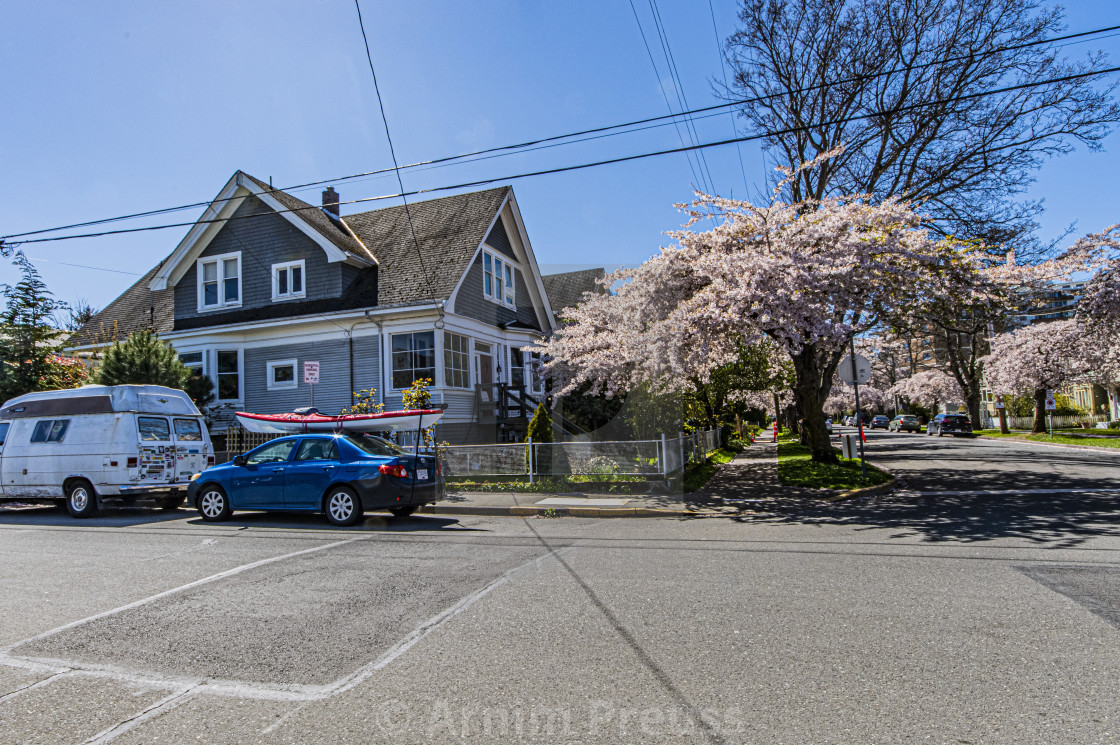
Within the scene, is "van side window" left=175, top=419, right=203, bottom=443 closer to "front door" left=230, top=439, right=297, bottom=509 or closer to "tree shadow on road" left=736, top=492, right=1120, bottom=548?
"front door" left=230, top=439, right=297, bottom=509

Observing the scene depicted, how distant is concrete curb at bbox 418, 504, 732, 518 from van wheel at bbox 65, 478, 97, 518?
20.7ft

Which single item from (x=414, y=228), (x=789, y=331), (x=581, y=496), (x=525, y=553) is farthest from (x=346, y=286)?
(x=525, y=553)

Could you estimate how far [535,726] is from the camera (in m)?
3.36

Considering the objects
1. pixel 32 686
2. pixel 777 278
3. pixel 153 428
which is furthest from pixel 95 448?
pixel 777 278

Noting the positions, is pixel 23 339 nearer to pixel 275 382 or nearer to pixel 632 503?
pixel 275 382

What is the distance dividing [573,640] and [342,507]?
22.6 feet

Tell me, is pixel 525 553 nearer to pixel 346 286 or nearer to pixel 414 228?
pixel 346 286

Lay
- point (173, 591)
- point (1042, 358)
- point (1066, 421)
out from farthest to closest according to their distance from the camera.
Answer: point (1066, 421) → point (1042, 358) → point (173, 591)

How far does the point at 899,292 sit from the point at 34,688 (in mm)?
15263

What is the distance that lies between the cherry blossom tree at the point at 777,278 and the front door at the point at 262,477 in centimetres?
786

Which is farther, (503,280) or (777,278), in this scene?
(503,280)

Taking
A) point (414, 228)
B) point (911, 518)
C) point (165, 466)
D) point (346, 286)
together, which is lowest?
point (911, 518)

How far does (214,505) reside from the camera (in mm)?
11523

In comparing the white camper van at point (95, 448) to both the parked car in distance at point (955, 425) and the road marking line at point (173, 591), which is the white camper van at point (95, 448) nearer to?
the road marking line at point (173, 591)
